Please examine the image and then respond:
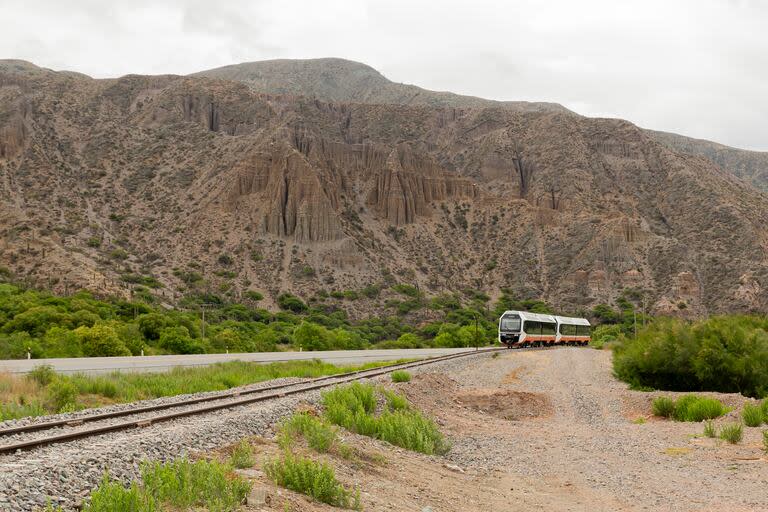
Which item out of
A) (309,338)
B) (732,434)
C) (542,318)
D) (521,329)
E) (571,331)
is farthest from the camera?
(571,331)

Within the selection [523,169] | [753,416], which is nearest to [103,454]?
[753,416]

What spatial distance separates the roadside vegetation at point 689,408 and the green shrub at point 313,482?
13351mm

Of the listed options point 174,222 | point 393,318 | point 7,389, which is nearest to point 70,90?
point 174,222

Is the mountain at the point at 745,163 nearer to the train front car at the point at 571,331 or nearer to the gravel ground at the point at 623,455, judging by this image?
the train front car at the point at 571,331

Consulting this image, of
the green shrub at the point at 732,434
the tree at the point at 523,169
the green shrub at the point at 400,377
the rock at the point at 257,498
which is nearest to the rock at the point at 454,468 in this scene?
the rock at the point at 257,498

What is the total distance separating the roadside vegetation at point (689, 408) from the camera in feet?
59.0

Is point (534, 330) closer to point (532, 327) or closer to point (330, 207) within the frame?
point (532, 327)

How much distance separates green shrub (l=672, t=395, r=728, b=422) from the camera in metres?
17.9

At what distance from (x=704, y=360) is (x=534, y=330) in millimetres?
32582

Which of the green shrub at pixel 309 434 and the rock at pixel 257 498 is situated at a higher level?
the rock at pixel 257 498

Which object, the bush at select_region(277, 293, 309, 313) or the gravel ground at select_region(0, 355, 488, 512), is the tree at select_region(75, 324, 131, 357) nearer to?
the gravel ground at select_region(0, 355, 488, 512)

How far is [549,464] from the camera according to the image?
12.6 meters

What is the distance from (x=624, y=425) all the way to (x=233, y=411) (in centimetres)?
1016

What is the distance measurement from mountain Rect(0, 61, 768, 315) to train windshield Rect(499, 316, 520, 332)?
116ft
